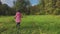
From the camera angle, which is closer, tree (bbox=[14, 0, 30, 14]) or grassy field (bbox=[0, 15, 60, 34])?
grassy field (bbox=[0, 15, 60, 34])

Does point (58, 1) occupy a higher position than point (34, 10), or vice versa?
point (58, 1)

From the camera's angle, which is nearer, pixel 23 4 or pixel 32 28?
pixel 32 28

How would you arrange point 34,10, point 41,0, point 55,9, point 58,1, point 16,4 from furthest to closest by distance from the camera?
1. point 16,4
2. point 34,10
3. point 41,0
4. point 55,9
5. point 58,1

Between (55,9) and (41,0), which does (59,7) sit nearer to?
(55,9)

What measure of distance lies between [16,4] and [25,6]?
127 inches

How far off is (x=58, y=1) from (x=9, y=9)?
24308 millimetres

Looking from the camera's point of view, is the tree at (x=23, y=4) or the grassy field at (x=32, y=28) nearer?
the grassy field at (x=32, y=28)

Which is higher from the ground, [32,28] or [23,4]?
[32,28]

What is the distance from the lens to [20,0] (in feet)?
267

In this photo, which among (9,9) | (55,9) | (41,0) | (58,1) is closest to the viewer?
(58,1)

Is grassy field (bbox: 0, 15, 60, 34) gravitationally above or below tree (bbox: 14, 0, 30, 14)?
above

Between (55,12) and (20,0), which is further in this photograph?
(20,0)

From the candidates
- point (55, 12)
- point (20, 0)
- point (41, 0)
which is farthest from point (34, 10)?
point (55, 12)

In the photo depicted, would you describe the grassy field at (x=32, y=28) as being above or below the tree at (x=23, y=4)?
above
